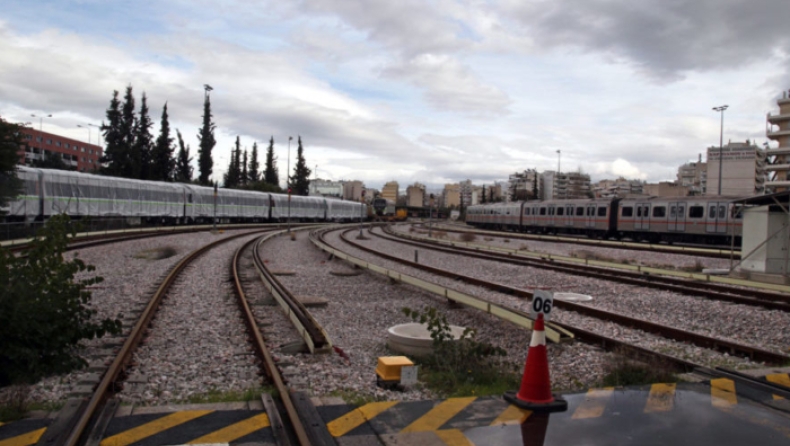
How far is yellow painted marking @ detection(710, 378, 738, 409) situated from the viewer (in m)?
5.31

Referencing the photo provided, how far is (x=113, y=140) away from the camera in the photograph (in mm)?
66750

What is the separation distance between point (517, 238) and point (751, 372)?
32524mm

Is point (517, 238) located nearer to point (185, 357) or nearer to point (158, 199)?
point (158, 199)

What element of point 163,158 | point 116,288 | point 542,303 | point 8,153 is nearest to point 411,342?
point 542,303

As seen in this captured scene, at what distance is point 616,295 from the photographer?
13.0m

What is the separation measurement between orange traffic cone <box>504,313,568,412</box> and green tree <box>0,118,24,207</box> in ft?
77.5

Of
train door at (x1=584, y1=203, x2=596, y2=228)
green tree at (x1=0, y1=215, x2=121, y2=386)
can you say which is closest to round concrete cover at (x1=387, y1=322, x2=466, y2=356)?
green tree at (x1=0, y1=215, x2=121, y2=386)

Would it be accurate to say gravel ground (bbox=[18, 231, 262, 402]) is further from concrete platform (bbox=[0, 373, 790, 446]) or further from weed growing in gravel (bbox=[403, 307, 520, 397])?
weed growing in gravel (bbox=[403, 307, 520, 397])

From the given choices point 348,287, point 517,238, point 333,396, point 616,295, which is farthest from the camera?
point 517,238

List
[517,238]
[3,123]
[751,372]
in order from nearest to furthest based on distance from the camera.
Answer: [751,372]
[3,123]
[517,238]

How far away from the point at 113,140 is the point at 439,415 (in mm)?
70647

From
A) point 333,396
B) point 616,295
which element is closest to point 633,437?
point 333,396

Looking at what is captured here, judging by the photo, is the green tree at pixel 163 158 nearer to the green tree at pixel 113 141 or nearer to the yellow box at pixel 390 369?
the green tree at pixel 113 141

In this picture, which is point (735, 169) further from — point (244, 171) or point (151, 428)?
point (151, 428)
